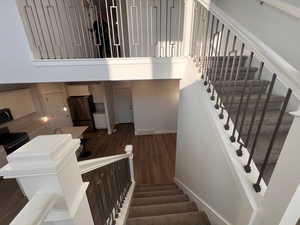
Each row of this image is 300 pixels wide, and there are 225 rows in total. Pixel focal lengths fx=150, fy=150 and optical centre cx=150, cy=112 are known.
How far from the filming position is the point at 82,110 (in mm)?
5613

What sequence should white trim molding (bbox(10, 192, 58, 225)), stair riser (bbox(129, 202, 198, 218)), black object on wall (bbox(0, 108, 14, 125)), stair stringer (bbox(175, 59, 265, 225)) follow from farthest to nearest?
1. black object on wall (bbox(0, 108, 14, 125))
2. stair riser (bbox(129, 202, 198, 218))
3. stair stringer (bbox(175, 59, 265, 225))
4. white trim molding (bbox(10, 192, 58, 225))

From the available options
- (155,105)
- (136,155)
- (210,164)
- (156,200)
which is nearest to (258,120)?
(210,164)

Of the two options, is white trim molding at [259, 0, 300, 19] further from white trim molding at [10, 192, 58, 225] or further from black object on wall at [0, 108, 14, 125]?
black object on wall at [0, 108, 14, 125]

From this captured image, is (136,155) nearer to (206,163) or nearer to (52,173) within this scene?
(206,163)

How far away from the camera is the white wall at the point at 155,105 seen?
4.82 metres

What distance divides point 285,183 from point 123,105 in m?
5.88

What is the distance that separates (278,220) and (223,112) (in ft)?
2.79

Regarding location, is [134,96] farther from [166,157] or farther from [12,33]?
[12,33]

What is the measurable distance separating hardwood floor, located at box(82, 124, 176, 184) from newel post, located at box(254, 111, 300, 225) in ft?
9.61

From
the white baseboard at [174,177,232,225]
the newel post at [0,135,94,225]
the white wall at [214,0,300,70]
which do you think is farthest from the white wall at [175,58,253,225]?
the white wall at [214,0,300,70]

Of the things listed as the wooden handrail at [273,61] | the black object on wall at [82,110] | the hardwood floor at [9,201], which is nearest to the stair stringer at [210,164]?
the wooden handrail at [273,61]

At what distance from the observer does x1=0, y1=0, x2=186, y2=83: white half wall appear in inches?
74.5

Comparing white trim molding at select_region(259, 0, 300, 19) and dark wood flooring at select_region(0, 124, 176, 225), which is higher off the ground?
white trim molding at select_region(259, 0, 300, 19)

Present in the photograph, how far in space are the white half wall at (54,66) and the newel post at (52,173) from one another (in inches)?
72.2
